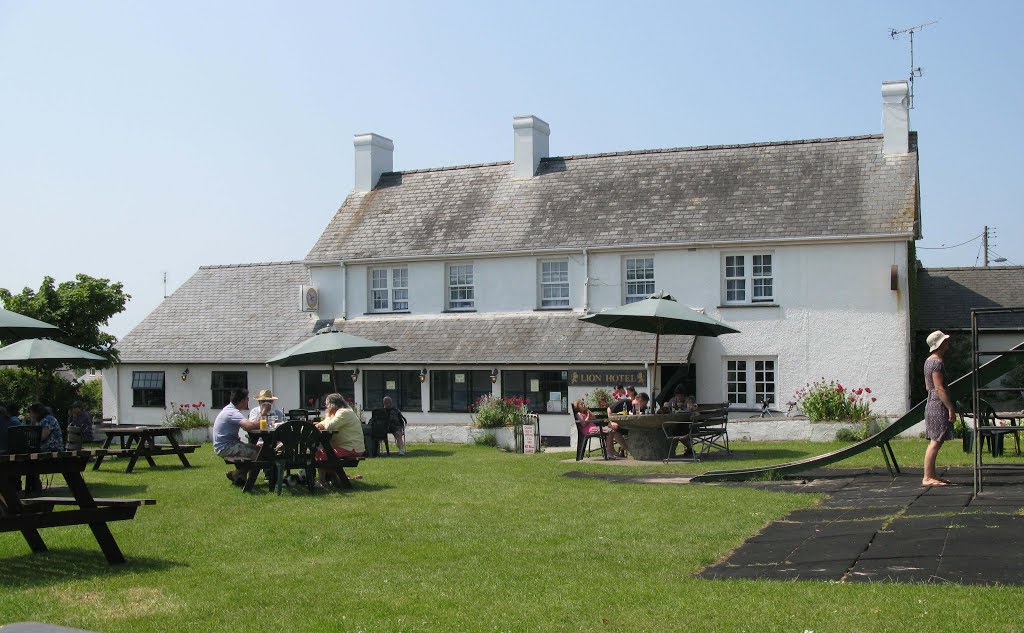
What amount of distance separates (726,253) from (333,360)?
11.0 metres

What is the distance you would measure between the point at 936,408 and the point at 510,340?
1689 centimetres

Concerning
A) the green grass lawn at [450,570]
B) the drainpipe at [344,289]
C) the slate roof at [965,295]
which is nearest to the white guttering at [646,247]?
the drainpipe at [344,289]

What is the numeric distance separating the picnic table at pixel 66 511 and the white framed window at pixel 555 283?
2069 cm

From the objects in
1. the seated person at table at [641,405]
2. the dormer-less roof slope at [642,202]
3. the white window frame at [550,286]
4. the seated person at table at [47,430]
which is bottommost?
the seated person at table at [641,405]

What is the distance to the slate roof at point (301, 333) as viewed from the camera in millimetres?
27672

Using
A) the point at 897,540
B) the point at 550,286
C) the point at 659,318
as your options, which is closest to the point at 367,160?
the point at 550,286

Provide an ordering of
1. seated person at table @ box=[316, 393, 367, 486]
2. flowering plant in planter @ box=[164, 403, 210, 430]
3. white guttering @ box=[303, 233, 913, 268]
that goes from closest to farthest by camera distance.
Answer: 1. seated person at table @ box=[316, 393, 367, 486]
2. white guttering @ box=[303, 233, 913, 268]
3. flowering plant in planter @ box=[164, 403, 210, 430]

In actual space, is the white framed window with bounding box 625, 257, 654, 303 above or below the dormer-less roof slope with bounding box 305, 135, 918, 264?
below

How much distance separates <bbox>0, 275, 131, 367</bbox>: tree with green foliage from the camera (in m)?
29.5

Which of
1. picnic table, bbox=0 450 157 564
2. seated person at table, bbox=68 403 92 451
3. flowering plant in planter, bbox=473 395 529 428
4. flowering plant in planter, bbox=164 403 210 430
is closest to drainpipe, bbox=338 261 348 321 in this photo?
flowering plant in planter, bbox=164 403 210 430

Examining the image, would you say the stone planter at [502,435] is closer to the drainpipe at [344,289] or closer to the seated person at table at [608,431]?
the seated person at table at [608,431]

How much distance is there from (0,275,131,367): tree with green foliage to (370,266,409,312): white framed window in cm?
700

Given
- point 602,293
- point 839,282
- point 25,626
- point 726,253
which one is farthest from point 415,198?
point 25,626

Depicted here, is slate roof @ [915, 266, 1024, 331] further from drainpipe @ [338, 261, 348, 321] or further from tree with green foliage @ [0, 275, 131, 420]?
tree with green foliage @ [0, 275, 131, 420]
